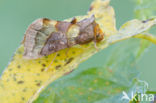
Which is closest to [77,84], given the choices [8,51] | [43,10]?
[8,51]

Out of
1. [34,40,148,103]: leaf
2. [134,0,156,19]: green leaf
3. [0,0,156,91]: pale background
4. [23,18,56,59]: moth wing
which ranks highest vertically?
[0,0,156,91]: pale background

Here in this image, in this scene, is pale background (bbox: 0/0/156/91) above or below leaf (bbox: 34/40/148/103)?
above

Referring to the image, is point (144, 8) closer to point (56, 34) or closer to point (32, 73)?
point (56, 34)

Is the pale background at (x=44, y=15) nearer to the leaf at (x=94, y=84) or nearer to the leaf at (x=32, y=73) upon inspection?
the leaf at (x=94, y=84)

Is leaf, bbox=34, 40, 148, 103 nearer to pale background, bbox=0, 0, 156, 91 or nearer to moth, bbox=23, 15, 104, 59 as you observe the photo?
moth, bbox=23, 15, 104, 59

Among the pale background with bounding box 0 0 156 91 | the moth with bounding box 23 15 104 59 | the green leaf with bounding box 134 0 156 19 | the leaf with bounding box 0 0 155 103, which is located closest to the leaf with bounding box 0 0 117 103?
the leaf with bounding box 0 0 155 103

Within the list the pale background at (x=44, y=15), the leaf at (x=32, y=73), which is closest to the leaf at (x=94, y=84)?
the leaf at (x=32, y=73)

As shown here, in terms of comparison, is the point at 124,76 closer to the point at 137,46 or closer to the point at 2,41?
the point at 137,46

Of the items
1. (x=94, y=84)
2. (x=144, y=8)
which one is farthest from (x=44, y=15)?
(x=94, y=84)

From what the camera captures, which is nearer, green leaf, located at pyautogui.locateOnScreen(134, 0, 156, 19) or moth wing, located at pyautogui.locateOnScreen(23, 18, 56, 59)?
moth wing, located at pyautogui.locateOnScreen(23, 18, 56, 59)
